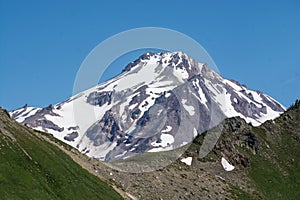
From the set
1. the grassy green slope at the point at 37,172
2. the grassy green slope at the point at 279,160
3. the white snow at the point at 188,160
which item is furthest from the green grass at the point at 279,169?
the grassy green slope at the point at 37,172

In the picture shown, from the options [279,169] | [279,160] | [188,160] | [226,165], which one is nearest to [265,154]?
[279,160]

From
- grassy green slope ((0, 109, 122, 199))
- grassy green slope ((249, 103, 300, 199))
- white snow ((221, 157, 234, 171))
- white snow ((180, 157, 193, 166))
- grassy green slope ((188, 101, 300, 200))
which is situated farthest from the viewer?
white snow ((221, 157, 234, 171))

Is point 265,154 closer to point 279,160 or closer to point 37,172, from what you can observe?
point 279,160

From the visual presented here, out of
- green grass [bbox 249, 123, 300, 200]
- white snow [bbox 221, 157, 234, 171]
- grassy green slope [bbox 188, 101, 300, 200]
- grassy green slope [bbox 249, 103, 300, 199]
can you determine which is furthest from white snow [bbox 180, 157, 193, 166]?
green grass [bbox 249, 123, 300, 200]

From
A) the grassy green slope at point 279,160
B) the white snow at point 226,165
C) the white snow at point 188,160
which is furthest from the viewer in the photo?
the white snow at point 226,165

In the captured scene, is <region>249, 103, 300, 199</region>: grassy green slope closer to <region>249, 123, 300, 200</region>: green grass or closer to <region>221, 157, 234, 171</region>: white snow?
<region>249, 123, 300, 200</region>: green grass

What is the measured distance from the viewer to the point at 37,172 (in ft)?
268

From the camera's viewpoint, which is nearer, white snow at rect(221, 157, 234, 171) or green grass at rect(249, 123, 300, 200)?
green grass at rect(249, 123, 300, 200)

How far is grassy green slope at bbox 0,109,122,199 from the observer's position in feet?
246

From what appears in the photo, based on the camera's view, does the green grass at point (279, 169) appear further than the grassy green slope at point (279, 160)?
No

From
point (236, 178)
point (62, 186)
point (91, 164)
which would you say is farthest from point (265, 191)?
point (62, 186)

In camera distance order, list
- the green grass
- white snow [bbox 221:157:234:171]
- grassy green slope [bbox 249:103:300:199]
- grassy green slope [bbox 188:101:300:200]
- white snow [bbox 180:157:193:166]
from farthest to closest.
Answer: white snow [bbox 221:157:234:171]
grassy green slope [bbox 249:103:300:199]
grassy green slope [bbox 188:101:300:200]
the green grass
white snow [bbox 180:157:193:166]

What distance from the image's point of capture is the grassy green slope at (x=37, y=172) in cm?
7500

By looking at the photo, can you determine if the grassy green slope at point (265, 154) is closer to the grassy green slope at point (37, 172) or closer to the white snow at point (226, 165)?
the white snow at point (226, 165)
